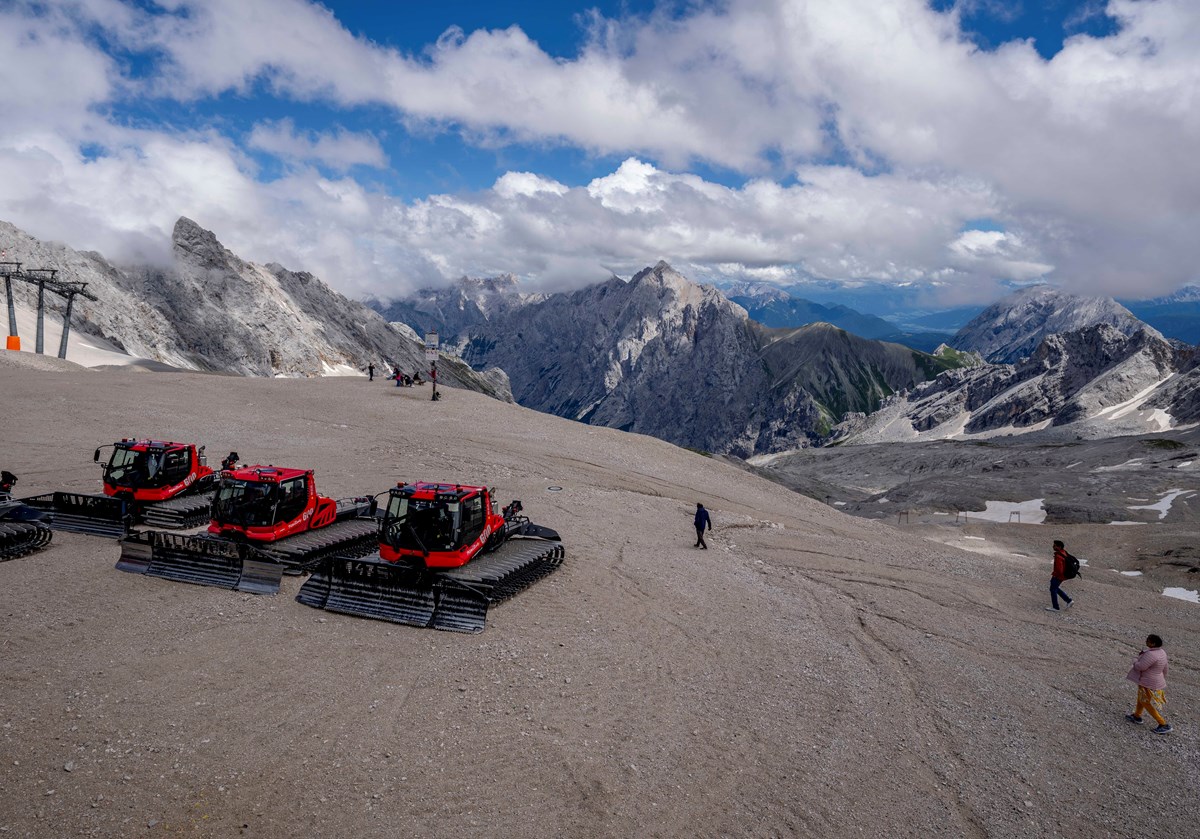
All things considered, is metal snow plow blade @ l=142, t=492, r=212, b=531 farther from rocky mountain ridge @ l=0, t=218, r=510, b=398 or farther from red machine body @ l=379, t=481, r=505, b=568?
rocky mountain ridge @ l=0, t=218, r=510, b=398

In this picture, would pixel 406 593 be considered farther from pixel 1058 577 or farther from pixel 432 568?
pixel 1058 577

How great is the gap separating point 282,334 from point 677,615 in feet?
409

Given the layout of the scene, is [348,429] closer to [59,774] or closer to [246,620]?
[246,620]

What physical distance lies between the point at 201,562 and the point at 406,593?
17.4ft

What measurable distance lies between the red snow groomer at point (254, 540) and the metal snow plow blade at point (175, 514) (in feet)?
9.09

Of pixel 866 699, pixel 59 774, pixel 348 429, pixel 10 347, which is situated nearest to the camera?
pixel 59 774

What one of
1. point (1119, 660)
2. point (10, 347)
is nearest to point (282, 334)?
point (10, 347)

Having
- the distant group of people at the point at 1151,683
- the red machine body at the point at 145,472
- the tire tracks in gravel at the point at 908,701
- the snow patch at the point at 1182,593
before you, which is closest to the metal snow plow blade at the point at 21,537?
the red machine body at the point at 145,472

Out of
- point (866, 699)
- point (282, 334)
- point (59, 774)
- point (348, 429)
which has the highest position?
point (282, 334)

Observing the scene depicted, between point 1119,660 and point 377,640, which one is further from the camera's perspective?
point 1119,660

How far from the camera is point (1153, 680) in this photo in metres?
12.1

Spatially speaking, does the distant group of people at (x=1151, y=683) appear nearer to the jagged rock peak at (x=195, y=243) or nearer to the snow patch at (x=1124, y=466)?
the snow patch at (x=1124, y=466)

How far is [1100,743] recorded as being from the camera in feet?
38.1

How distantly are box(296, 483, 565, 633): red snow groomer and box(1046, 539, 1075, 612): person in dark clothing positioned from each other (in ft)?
43.9
